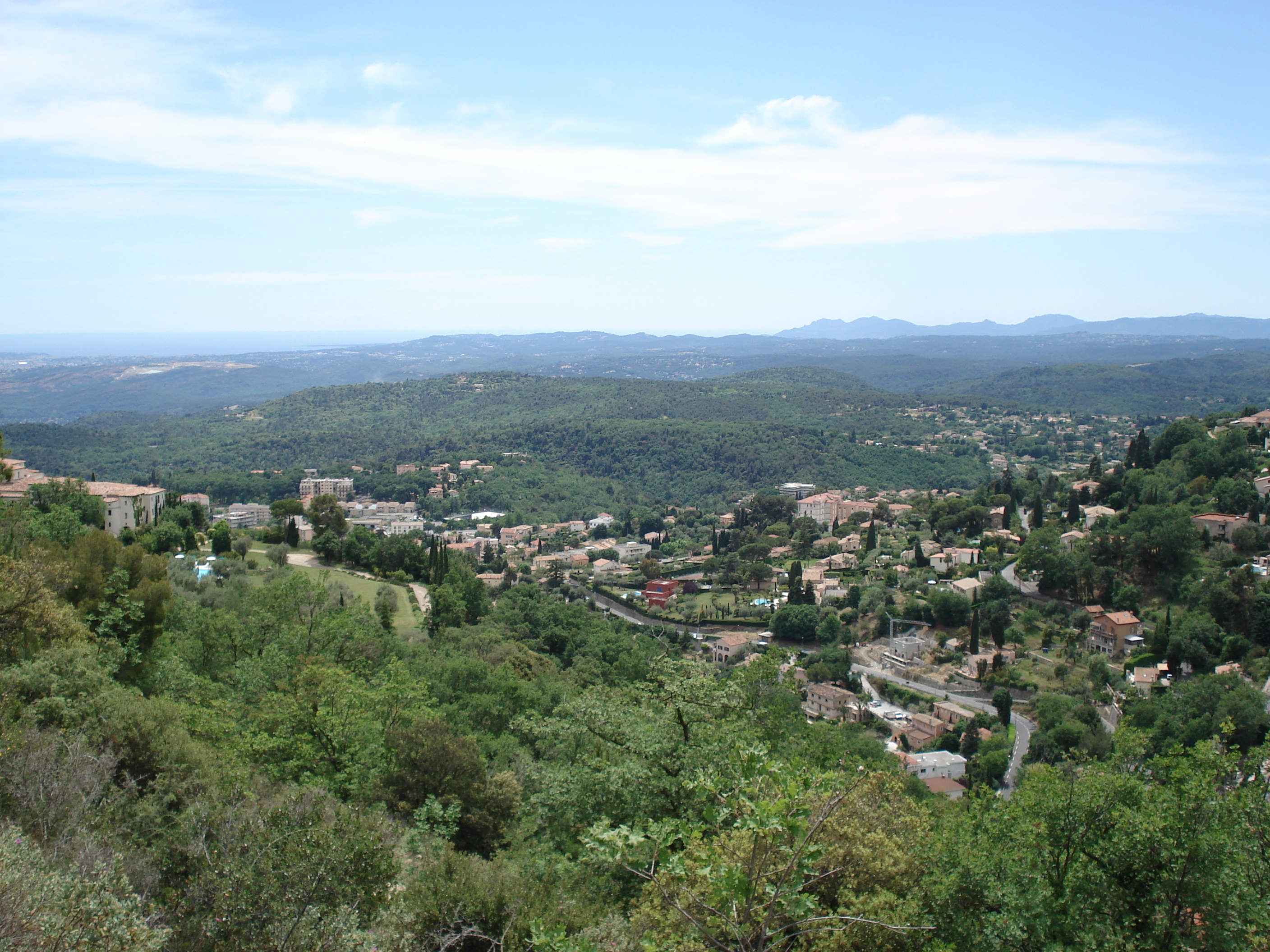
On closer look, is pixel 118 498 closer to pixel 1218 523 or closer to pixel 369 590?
pixel 369 590

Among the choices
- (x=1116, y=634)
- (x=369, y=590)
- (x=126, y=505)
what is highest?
(x=126, y=505)

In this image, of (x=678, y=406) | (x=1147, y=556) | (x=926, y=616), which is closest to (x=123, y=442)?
(x=678, y=406)

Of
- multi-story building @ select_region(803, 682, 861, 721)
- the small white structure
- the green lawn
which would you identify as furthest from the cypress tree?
the green lawn

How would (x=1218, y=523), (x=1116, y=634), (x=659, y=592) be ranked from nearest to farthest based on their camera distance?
(x=1116, y=634), (x=1218, y=523), (x=659, y=592)

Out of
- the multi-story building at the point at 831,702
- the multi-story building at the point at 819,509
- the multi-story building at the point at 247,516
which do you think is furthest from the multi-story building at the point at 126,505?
the multi-story building at the point at 819,509

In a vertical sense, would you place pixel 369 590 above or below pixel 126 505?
below

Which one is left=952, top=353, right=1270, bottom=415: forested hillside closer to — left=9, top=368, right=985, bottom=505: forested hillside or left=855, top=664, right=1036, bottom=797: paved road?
left=9, top=368, right=985, bottom=505: forested hillside

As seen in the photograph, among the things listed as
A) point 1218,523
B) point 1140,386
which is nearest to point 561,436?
point 1218,523

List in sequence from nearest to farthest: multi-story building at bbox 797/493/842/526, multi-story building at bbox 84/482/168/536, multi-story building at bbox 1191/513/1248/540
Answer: multi-story building at bbox 84/482/168/536, multi-story building at bbox 1191/513/1248/540, multi-story building at bbox 797/493/842/526

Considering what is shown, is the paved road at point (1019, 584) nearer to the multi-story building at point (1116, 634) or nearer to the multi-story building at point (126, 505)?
the multi-story building at point (1116, 634)
